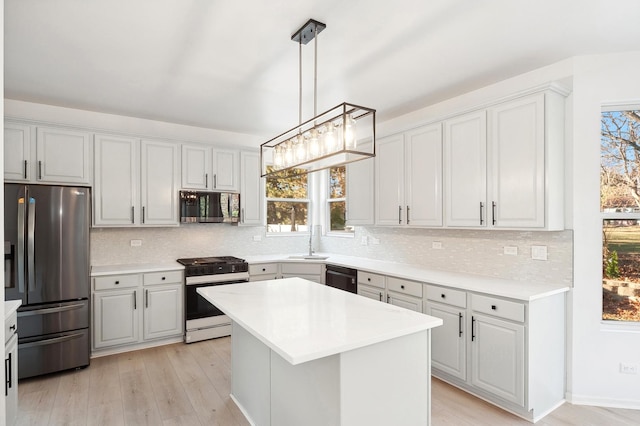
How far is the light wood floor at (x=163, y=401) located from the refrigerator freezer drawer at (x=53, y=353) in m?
0.09

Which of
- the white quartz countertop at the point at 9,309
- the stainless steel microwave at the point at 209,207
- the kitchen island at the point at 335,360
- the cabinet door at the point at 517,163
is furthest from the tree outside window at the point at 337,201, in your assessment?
Answer: the white quartz countertop at the point at 9,309

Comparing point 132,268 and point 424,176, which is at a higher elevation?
point 424,176

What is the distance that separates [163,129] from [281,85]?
76.6 inches

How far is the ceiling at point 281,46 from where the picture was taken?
212 cm

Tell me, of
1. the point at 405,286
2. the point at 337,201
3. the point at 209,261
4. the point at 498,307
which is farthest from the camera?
the point at 337,201

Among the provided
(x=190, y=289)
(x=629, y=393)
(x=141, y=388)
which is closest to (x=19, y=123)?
(x=190, y=289)

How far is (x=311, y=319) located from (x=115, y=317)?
8.81 feet

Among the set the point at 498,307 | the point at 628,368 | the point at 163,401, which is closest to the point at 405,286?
the point at 498,307

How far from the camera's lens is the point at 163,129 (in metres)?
4.43

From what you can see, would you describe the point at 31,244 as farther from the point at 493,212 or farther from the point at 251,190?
the point at 493,212

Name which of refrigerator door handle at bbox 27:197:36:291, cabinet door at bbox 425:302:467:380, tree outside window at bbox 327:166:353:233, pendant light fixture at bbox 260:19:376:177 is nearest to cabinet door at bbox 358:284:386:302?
cabinet door at bbox 425:302:467:380

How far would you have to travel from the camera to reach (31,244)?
3.15 m

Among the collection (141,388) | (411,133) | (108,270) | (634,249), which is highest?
(411,133)

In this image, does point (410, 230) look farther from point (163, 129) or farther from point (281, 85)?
point (163, 129)
